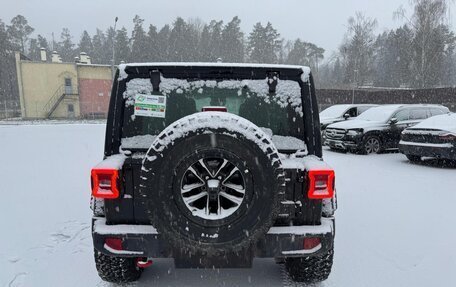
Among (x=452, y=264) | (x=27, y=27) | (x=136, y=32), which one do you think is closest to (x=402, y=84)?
(x=136, y=32)

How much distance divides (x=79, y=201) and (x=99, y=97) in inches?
1547

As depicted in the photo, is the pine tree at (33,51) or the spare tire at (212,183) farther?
the pine tree at (33,51)

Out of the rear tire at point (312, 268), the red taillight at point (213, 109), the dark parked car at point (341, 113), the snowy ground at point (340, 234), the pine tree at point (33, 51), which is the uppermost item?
the pine tree at point (33, 51)

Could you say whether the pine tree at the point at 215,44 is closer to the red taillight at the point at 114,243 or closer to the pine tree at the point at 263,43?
the pine tree at the point at 263,43

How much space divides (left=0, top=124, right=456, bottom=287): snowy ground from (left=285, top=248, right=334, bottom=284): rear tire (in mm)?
205

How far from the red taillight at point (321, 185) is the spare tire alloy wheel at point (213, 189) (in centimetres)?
54

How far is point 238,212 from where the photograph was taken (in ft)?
7.86

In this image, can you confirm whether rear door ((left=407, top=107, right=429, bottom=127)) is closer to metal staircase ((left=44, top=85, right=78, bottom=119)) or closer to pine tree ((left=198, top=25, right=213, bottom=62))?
metal staircase ((left=44, top=85, right=78, bottom=119))

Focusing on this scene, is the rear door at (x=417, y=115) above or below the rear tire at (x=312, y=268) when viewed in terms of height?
above

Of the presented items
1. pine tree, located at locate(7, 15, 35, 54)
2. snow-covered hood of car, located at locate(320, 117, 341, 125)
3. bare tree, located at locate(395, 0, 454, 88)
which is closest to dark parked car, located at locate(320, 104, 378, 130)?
snow-covered hood of car, located at locate(320, 117, 341, 125)

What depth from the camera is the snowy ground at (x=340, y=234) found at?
3.31m

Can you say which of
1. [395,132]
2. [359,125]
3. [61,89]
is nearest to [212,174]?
[359,125]

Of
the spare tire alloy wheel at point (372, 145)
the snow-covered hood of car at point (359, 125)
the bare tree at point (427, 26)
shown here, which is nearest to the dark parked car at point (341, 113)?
the snow-covered hood of car at point (359, 125)

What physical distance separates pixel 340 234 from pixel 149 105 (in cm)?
297
